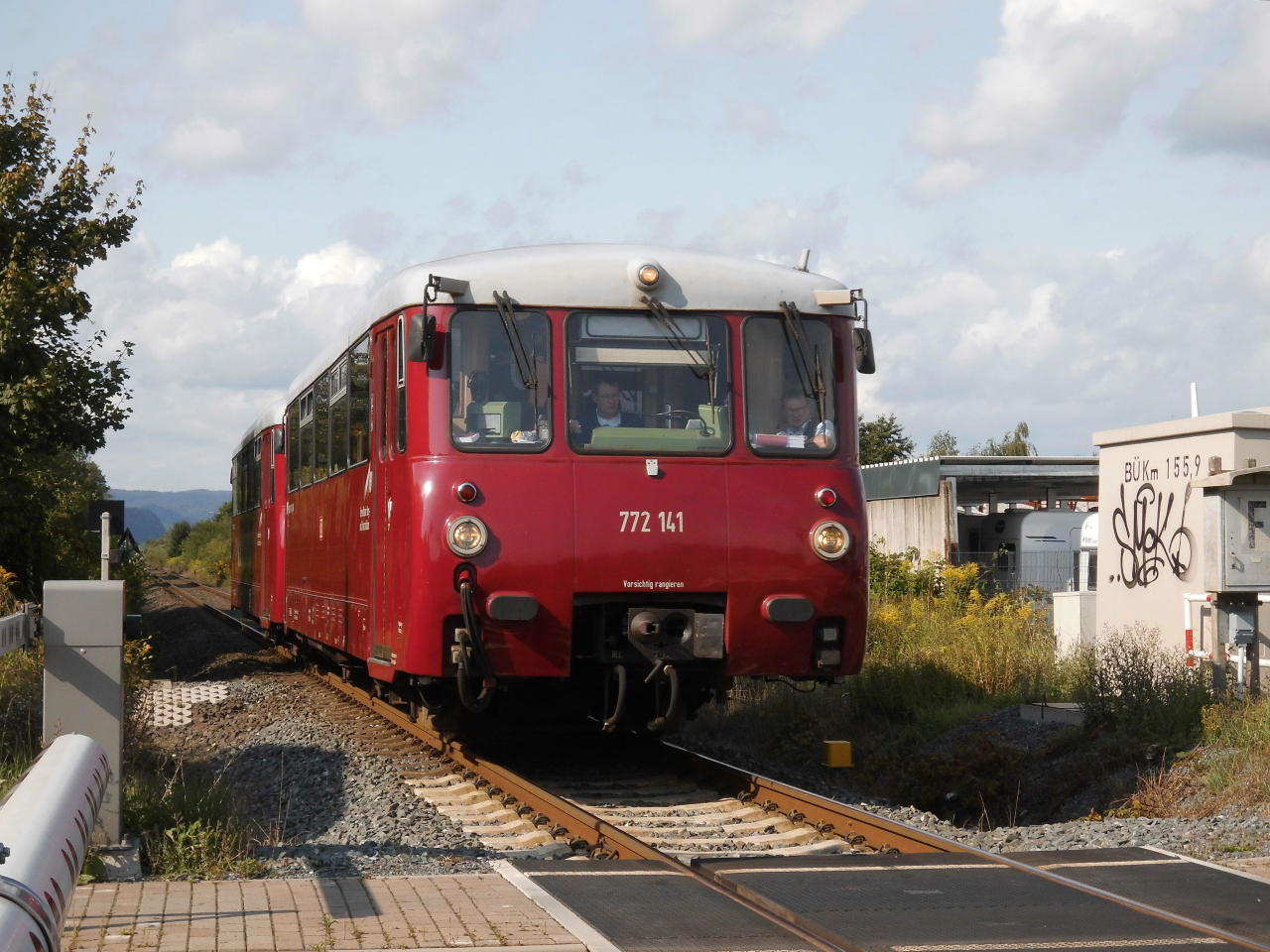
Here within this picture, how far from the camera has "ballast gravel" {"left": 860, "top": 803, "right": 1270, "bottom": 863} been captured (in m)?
7.15

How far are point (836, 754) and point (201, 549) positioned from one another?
75.1 m

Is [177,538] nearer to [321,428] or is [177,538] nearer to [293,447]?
[293,447]

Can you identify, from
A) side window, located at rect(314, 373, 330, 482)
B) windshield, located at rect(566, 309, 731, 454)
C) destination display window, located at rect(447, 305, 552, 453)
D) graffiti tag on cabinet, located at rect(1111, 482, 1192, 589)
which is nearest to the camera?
destination display window, located at rect(447, 305, 552, 453)

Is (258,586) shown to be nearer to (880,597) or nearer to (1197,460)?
(880,597)

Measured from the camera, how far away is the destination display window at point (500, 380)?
342 inches

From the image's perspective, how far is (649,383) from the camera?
8945 mm

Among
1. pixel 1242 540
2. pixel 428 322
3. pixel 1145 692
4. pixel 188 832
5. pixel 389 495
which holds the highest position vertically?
pixel 428 322

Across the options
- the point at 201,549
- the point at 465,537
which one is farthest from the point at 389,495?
the point at 201,549

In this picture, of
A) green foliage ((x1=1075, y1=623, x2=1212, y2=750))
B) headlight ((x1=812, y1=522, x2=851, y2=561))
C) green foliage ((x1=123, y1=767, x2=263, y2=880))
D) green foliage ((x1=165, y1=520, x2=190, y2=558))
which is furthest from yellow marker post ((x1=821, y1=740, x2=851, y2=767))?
green foliage ((x1=165, y1=520, x2=190, y2=558))

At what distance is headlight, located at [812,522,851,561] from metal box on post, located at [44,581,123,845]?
13.6ft

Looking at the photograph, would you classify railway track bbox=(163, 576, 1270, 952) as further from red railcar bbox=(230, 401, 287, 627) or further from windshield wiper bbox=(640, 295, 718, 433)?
red railcar bbox=(230, 401, 287, 627)

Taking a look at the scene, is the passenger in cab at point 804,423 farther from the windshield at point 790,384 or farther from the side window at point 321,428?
→ the side window at point 321,428

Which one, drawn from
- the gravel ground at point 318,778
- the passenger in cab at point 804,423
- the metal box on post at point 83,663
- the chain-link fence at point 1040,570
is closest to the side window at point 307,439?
the gravel ground at point 318,778

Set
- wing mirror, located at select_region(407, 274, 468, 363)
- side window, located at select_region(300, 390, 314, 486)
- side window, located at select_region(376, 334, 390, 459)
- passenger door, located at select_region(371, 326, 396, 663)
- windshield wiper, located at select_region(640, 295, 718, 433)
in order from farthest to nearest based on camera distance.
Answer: side window, located at select_region(300, 390, 314, 486) < side window, located at select_region(376, 334, 390, 459) < passenger door, located at select_region(371, 326, 396, 663) < windshield wiper, located at select_region(640, 295, 718, 433) < wing mirror, located at select_region(407, 274, 468, 363)
